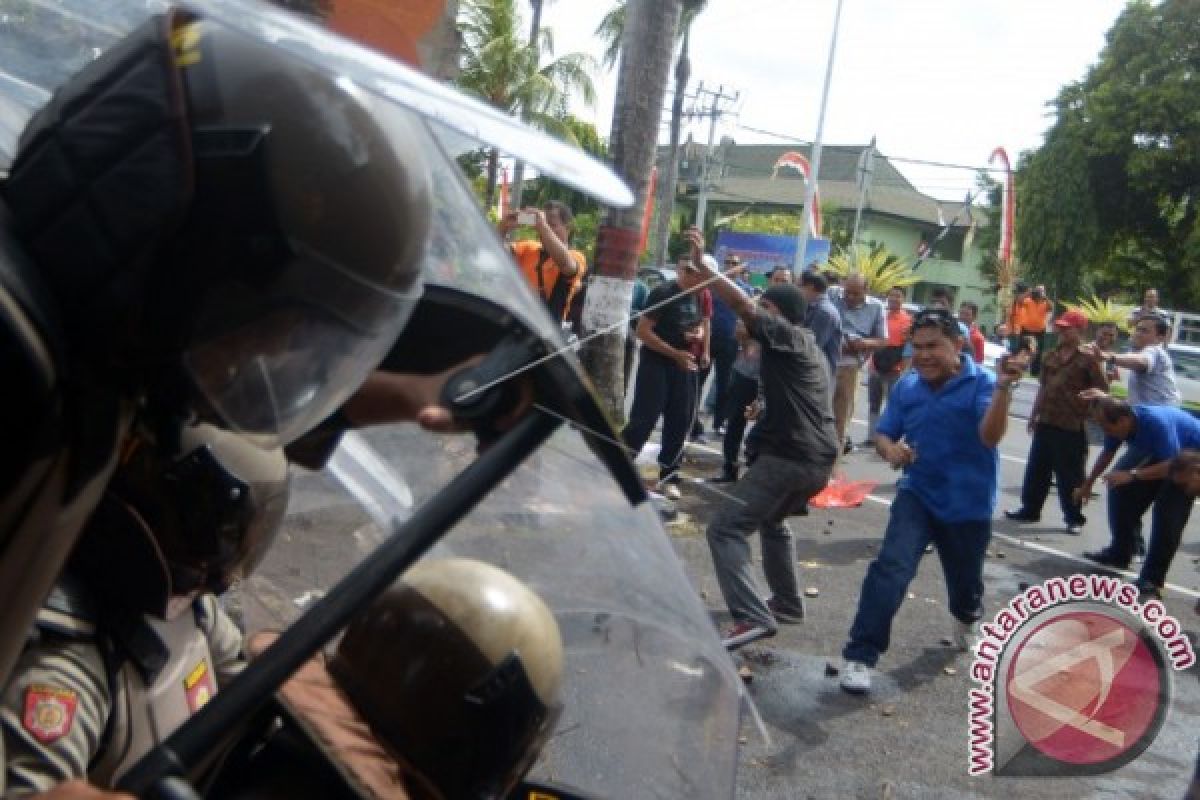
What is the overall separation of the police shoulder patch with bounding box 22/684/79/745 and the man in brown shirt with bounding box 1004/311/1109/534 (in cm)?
777

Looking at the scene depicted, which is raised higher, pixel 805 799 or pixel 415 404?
pixel 415 404

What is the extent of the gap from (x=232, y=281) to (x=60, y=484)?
23 cm

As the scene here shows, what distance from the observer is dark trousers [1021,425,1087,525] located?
27.6 feet

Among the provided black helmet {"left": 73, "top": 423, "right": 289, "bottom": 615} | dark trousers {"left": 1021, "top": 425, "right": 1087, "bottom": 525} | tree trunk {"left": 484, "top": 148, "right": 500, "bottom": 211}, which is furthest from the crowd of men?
black helmet {"left": 73, "top": 423, "right": 289, "bottom": 615}

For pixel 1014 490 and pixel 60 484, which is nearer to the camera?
pixel 60 484

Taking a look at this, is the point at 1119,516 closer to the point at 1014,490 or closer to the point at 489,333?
the point at 1014,490

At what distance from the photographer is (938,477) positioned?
5051 millimetres

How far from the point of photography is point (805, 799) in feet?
12.7

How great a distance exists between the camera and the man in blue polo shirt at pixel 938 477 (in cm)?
486

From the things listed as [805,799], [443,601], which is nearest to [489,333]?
[443,601]

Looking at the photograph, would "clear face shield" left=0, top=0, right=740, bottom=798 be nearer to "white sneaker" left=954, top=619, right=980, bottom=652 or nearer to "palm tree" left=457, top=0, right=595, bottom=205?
"white sneaker" left=954, top=619, right=980, bottom=652

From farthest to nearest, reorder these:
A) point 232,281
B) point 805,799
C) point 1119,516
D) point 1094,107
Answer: point 1094,107 < point 1119,516 < point 805,799 < point 232,281

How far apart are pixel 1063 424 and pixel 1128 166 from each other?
29.1 metres

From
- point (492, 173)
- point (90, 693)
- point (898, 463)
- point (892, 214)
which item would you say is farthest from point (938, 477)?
point (892, 214)
